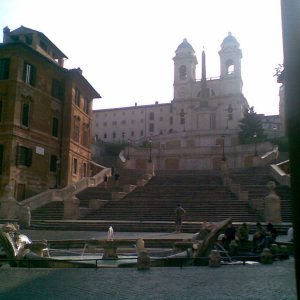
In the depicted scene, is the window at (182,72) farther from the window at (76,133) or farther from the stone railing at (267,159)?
the window at (76,133)

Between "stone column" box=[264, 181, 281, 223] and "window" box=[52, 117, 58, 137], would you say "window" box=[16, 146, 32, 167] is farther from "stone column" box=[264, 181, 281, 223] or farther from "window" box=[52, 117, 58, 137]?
"stone column" box=[264, 181, 281, 223]

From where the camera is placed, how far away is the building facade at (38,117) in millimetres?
35750

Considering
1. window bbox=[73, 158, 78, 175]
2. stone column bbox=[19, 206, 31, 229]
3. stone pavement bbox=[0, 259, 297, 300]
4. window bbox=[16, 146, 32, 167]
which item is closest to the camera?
stone pavement bbox=[0, 259, 297, 300]

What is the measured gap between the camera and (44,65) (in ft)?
133

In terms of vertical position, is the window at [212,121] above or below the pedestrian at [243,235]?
above

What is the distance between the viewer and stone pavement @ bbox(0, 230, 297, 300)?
8.10 m

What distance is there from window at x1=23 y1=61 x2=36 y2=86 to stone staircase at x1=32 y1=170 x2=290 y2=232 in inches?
440

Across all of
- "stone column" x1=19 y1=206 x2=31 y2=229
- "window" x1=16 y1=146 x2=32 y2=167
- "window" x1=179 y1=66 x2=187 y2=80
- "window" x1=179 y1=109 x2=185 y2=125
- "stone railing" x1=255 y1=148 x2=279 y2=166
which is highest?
"window" x1=179 y1=66 x2=187 y2=80

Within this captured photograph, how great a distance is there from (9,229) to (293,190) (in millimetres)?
13632

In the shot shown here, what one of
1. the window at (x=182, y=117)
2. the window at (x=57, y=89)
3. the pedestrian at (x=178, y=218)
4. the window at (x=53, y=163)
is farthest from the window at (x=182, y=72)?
the pedestrian at (x=178, y=218)

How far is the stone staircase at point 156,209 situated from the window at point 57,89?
10.7 meters

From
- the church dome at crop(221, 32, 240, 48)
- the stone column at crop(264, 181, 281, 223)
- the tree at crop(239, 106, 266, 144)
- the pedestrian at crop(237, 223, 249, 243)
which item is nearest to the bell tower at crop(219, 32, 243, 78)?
the church dome at crop(221, 32, 240, 48)

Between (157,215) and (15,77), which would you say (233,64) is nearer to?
(15,77)

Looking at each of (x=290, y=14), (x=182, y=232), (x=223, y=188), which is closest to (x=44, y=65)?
(x=223, y=188)
